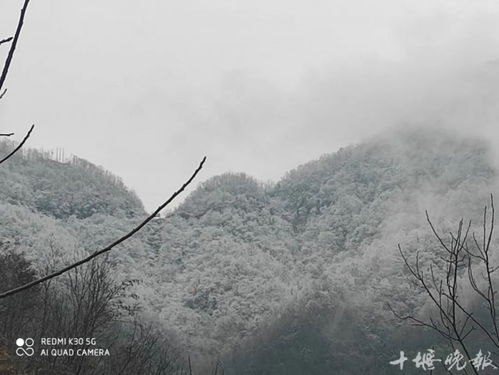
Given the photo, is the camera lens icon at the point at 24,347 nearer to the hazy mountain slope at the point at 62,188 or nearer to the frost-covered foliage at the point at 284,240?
the frost-covered foliage at the point at 284,240

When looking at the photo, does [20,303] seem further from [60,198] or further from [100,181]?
[100,181]

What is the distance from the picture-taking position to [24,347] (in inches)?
444

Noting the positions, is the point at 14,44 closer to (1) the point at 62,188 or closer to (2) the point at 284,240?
(1) the point at 62,188

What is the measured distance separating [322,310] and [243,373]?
388 inches

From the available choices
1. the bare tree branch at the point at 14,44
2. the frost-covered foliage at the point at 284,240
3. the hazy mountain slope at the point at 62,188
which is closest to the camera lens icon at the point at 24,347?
the bare tree branch at the point at 14,44

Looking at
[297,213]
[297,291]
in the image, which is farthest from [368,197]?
[297,291]

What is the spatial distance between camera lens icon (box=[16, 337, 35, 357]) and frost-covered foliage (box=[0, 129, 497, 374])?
101 feet

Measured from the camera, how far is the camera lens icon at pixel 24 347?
35.8ft

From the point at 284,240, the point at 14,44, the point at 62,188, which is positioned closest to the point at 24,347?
the point at 14,44

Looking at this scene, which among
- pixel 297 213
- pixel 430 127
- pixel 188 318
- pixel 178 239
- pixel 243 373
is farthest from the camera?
pixel 430 127

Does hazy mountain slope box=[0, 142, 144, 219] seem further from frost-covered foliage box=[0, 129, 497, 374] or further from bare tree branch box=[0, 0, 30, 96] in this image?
bare tree branch box=[0, 0, 30, 96]

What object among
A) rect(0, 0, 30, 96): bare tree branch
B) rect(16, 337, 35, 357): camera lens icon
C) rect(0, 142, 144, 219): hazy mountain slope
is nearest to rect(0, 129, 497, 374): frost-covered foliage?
rect(0, 142, 144, 219): hazy mountain slope

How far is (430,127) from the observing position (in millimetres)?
74500

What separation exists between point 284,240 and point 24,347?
176ft
